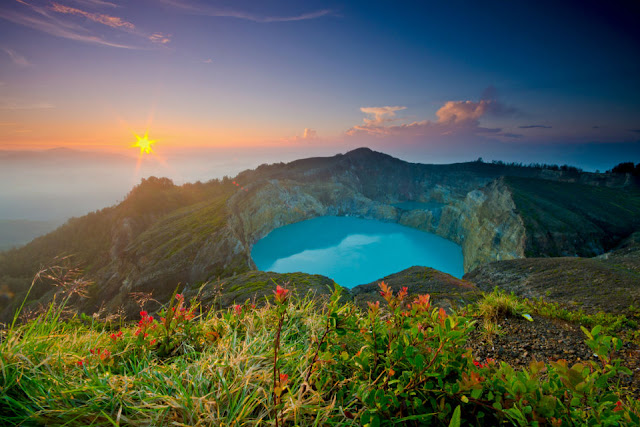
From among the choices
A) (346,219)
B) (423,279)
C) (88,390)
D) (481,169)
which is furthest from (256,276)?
(481,169)

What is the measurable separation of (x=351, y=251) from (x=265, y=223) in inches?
668

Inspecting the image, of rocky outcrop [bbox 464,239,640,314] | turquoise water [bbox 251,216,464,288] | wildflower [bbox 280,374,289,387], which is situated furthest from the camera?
turquoise water [bbox 251,216,464,288]

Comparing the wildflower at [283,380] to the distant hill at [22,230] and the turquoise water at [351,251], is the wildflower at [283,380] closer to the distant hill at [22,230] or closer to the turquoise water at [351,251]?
the turquoise water at [351,251]

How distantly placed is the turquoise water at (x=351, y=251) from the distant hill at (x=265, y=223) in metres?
2.56

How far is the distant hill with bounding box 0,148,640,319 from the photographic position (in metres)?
22.3

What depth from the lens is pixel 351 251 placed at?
42.5 m

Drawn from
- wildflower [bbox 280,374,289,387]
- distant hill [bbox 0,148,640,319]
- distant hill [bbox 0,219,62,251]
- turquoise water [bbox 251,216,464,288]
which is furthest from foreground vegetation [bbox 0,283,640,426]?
distant hill [bbox 0,219,62,251]

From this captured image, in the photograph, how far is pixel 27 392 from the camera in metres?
1.36

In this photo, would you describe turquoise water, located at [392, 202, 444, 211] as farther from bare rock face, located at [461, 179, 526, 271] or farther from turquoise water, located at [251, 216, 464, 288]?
bare rock face, located at [461, 179, 526, 271]


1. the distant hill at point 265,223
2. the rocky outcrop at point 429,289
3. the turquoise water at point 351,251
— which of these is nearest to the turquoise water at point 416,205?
the distant hill at point 265,223

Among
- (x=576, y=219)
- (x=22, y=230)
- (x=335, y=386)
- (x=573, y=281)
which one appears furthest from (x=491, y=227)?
(x=22, y=230)

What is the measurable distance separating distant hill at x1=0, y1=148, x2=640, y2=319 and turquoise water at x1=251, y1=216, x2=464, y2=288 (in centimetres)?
256

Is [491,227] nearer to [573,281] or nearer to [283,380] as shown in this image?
[573,281]

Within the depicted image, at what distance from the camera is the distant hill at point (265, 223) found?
877 inches
